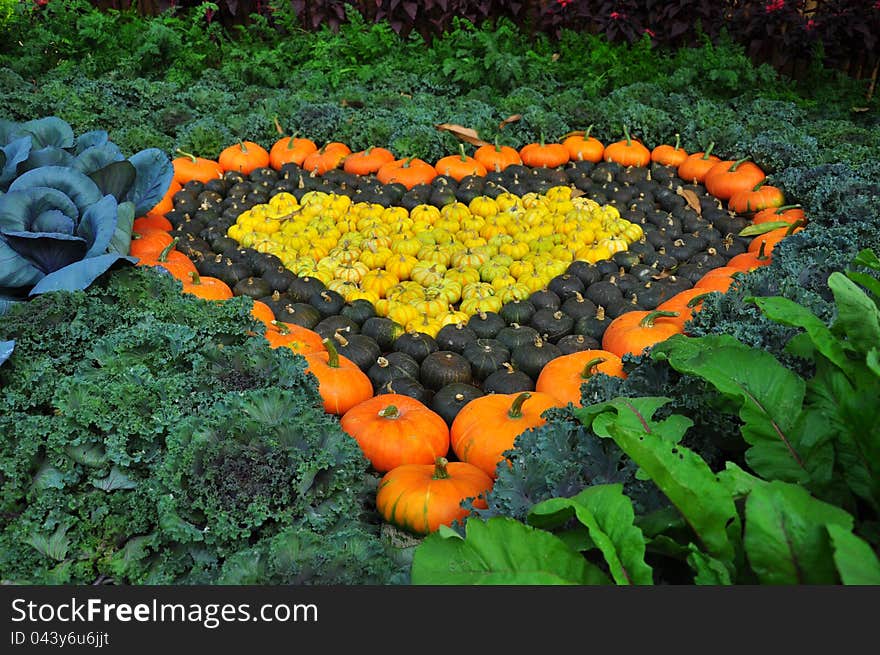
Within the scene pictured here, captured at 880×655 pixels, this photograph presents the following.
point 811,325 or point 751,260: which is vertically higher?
point 811,325

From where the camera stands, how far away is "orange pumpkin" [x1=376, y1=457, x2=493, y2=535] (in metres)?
2.66

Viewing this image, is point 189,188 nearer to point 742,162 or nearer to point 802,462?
point 742,162

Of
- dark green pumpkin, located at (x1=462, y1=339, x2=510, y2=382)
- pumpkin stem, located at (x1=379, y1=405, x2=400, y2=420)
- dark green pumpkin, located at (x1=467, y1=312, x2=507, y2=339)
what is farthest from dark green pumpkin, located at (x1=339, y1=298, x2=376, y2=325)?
pumpkin stem, located at (x1=379, y1=405, x2=400, y2=420)

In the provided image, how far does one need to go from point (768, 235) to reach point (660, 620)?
151 inches

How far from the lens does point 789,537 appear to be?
149 centimetres

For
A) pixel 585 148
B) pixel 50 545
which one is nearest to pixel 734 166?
pixel 585 148

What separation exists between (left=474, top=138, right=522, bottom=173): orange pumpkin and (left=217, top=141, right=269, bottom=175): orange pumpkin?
1.72 m

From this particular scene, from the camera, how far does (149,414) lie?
2.56 metres

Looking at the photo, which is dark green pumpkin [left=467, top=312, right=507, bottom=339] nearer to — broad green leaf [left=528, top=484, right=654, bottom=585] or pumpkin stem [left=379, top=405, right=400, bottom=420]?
pumpkin stem [left=379, top=405, right=400, bottom=420]

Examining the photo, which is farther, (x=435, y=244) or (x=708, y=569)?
(x=435, y=244)

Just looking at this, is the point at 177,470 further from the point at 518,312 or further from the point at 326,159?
the point at 326,159

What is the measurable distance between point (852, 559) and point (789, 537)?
136mm

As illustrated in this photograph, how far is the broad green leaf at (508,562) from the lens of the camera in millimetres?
1628

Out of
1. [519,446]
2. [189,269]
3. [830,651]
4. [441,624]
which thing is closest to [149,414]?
[519,446]
